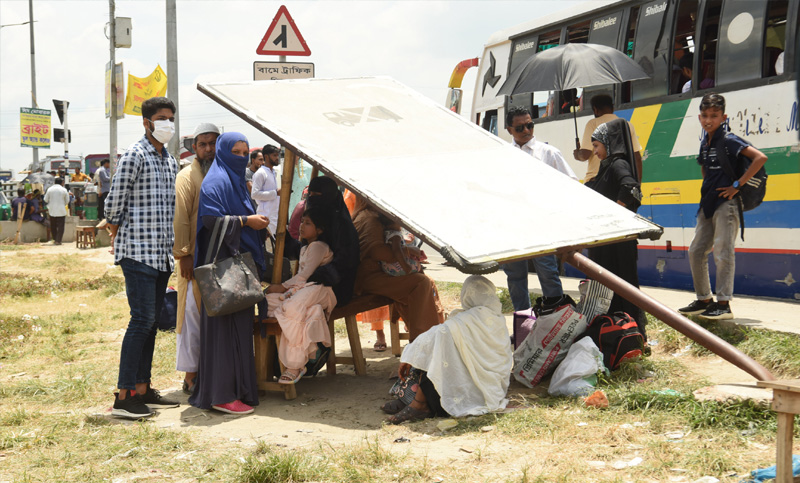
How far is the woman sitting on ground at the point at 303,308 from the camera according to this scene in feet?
18.3

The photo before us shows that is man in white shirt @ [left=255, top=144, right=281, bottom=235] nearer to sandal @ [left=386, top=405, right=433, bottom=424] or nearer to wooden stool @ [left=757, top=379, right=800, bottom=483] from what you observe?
sandal @ [left=386, top=405, right=433, bottom=424]

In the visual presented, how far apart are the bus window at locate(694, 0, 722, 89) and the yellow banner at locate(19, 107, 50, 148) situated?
29.1m

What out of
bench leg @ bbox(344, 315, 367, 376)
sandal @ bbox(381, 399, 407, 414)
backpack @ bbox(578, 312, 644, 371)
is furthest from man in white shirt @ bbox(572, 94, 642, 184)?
sandal @ bbox(381, 399, 407, 414)

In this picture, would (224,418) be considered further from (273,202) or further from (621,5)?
(621,5)

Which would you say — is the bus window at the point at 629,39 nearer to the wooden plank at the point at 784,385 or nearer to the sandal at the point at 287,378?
the sandal at the point at 287,378

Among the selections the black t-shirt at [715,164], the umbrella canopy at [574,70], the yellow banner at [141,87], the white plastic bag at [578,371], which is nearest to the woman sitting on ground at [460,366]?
the white plastic bag at [578,371]

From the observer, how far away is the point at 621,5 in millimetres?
9984

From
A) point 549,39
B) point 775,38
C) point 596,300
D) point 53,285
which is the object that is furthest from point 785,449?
point 53,285

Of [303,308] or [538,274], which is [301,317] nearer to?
[303,308]

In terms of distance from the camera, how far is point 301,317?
18.4ft

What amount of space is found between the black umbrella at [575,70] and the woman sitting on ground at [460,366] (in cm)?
376

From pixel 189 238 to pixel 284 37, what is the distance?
455 centimetres

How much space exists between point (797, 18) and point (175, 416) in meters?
6.72

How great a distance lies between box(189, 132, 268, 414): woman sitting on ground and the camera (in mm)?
5305
